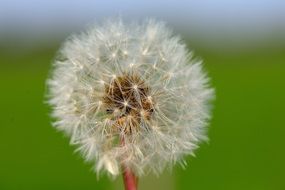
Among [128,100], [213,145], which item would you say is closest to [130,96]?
[128,100]

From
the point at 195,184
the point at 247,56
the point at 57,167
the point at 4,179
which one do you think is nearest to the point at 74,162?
the point at 57,167

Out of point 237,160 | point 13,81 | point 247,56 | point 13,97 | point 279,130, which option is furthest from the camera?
point 247,56

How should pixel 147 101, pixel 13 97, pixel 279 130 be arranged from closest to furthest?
pixel 147 101 → pixel 279 130 → pixel 13 97

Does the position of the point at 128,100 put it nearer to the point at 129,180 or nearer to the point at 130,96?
the point at 130,96

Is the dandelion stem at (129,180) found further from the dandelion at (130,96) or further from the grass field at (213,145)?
the grass field at (213,145)

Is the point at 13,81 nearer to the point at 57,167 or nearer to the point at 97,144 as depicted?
the point at 57,167

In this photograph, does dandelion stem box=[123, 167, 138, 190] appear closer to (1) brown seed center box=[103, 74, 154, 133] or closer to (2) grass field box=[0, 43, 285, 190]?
(1) brown seed center box=[103, 74, 154, 133]

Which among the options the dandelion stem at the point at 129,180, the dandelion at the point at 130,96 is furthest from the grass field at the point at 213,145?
the dandelion stem at the point at 129,180
